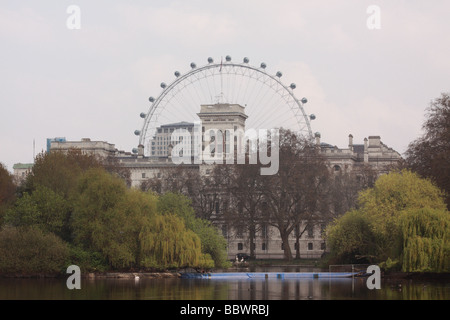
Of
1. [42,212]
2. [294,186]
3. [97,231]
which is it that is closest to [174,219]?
[97,231]

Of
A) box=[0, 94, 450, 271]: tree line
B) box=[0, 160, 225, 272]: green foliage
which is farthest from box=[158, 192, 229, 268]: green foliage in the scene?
box=[0, 160, 225, 272]: green foliage

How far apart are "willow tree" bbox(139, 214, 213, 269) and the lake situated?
3.98m

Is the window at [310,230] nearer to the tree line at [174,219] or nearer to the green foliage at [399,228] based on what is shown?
the tree line at [174,219]

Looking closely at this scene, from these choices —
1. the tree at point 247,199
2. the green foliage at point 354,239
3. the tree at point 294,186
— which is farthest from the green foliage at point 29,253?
the tree at point 247,199

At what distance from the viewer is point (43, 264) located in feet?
241

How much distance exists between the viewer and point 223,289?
60.6 m

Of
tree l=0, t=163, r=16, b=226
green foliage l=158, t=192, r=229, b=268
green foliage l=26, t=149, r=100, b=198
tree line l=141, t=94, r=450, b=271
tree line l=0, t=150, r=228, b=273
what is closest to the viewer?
tree line l=141, t=94, r=450, b=271

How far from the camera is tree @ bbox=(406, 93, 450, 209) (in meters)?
76.7

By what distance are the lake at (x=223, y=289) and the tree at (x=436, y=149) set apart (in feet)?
39.7

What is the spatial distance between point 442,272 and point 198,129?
103262 millimetres

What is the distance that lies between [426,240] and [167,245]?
19.6 m

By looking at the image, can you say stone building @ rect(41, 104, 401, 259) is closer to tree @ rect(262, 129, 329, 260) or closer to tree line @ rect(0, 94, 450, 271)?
tree @ rect(262, 129, 329, 260)

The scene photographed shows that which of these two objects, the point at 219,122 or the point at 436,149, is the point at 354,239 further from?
the point at 219,122

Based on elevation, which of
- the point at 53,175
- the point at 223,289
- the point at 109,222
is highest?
the point at 53,175
